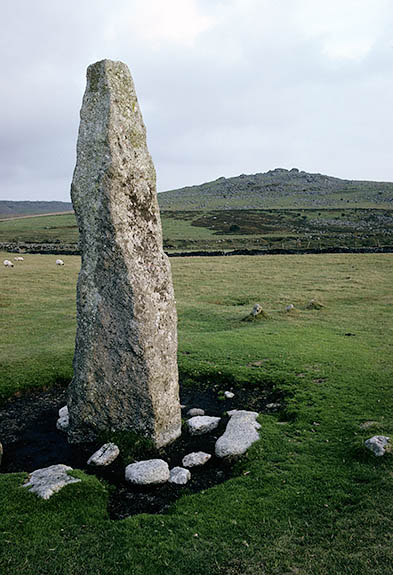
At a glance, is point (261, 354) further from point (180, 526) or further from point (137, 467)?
point (180, 526)

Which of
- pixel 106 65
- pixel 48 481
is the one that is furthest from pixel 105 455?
pixel 106 65

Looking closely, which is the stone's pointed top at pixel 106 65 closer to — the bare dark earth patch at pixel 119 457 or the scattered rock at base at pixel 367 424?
the bare dark earth patch at pixel 119 457

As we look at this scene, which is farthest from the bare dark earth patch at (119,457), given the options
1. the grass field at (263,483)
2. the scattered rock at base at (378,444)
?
the scattered rock at base at (378,444)

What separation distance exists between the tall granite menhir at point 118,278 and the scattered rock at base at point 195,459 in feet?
3.20

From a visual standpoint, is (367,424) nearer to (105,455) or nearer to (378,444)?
(378,444)

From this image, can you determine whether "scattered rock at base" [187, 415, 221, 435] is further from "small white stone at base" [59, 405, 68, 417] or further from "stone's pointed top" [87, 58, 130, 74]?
"stone's pointed top" [87, 58, 130, 74]

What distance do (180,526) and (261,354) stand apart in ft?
33.2

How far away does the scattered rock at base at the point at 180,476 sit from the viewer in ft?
30.7

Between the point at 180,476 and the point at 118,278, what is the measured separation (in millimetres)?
4681

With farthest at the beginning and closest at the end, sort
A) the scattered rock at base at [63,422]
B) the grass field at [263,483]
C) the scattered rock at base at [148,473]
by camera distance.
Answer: the scattered rock at base at [63,422] → the scattered rock at base at [148,473] → the grass field at [263,483]

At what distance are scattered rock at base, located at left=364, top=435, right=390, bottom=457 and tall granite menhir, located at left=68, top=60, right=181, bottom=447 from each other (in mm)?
4824

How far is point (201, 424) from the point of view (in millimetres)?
11695

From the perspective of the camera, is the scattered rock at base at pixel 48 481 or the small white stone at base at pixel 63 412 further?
the small white stone at base at pixel 63 412

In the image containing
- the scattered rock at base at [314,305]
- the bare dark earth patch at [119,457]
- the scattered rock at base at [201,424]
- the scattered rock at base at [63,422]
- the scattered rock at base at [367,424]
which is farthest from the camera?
the scattered rock at base at [314,305]
